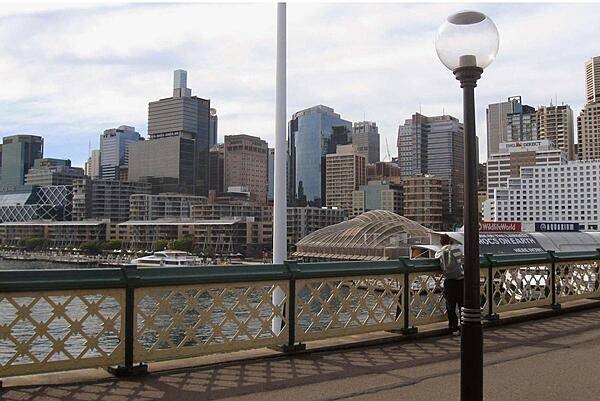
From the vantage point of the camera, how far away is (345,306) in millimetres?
9180

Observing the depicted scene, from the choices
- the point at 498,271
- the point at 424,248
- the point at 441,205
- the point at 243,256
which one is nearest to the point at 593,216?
the point at 441,205

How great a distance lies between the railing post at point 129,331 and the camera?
7.13 metres

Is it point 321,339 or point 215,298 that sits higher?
point 215,298

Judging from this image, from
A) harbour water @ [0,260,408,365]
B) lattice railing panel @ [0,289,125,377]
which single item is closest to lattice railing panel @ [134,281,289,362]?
harbour water @ [0,260,408,365]

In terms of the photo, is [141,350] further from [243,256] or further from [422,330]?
[243,256]

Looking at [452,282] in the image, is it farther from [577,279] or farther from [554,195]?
[554,195]

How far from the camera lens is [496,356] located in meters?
8.58

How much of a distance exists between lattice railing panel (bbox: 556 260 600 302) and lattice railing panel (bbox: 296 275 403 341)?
5.26 m

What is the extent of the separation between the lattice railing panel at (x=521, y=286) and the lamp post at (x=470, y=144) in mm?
7055

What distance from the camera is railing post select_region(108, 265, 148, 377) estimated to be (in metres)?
7.13

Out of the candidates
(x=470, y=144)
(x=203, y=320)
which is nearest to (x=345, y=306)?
(x=203, y=320)

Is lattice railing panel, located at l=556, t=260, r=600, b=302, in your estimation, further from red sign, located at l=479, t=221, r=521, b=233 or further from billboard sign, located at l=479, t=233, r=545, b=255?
red sign, located at l=479, t=221, r=521, b=233

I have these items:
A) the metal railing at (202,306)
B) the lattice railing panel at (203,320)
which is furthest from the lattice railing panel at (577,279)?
the lattice railing panel at (203,320)

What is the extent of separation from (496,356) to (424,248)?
63.0m
